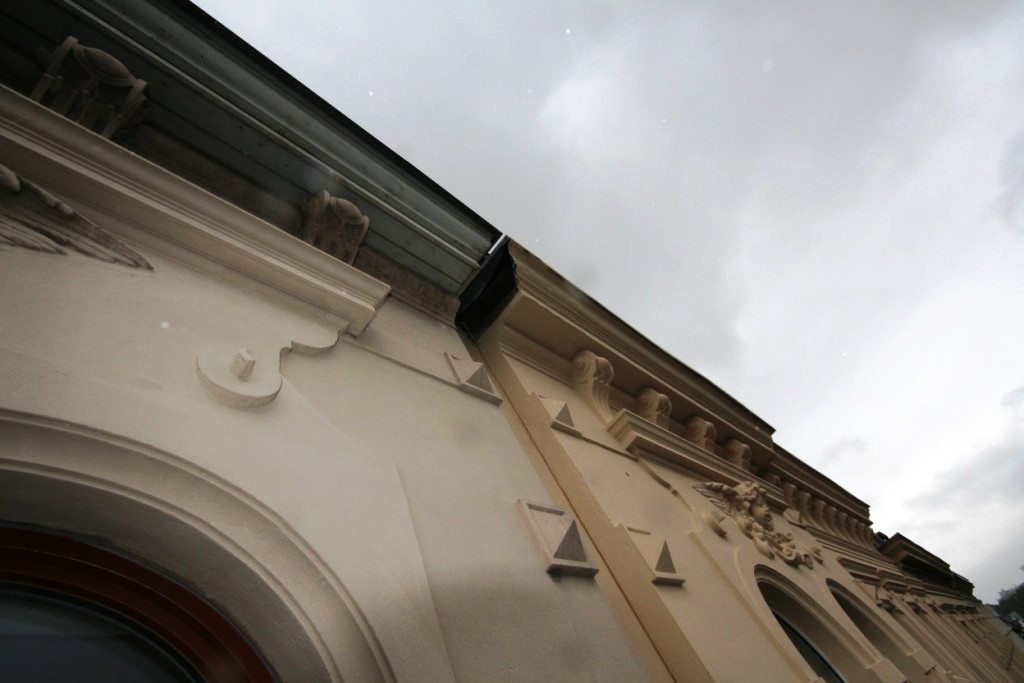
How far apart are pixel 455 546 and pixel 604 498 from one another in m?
1.25

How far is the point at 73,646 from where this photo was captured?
1.00 m

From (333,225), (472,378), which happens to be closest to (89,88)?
(333,225)

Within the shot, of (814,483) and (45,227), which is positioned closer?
(45,227)

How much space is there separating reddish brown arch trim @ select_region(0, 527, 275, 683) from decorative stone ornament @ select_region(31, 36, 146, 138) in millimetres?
1709

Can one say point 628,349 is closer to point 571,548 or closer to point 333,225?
point 571,548

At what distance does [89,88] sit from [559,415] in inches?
109

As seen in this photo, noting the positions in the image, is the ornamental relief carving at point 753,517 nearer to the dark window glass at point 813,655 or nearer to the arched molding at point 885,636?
the dark window glass at point 813,655

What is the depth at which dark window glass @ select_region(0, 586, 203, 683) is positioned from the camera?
0.94 m

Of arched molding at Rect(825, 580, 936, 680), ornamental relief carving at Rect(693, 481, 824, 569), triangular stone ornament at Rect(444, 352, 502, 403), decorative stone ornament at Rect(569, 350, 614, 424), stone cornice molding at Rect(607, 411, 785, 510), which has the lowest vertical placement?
arched molding at Rect(825, 580, 936, 680)

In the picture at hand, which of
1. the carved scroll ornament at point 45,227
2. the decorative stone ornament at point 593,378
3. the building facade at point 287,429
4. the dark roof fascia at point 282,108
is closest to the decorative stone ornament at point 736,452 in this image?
the building facade at point 287,429

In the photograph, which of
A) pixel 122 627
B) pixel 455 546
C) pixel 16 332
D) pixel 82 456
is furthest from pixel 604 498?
pixel 16 332

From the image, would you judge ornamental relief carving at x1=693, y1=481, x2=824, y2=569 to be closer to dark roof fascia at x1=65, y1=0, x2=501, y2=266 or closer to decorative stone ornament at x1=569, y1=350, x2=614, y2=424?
decorative stone ornament at x1=569, y1=350, x2=614, y2=424

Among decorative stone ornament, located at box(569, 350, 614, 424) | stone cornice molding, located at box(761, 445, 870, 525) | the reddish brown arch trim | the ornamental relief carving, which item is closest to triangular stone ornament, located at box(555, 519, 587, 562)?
the reddish brown arch trim

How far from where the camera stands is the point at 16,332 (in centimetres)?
104
